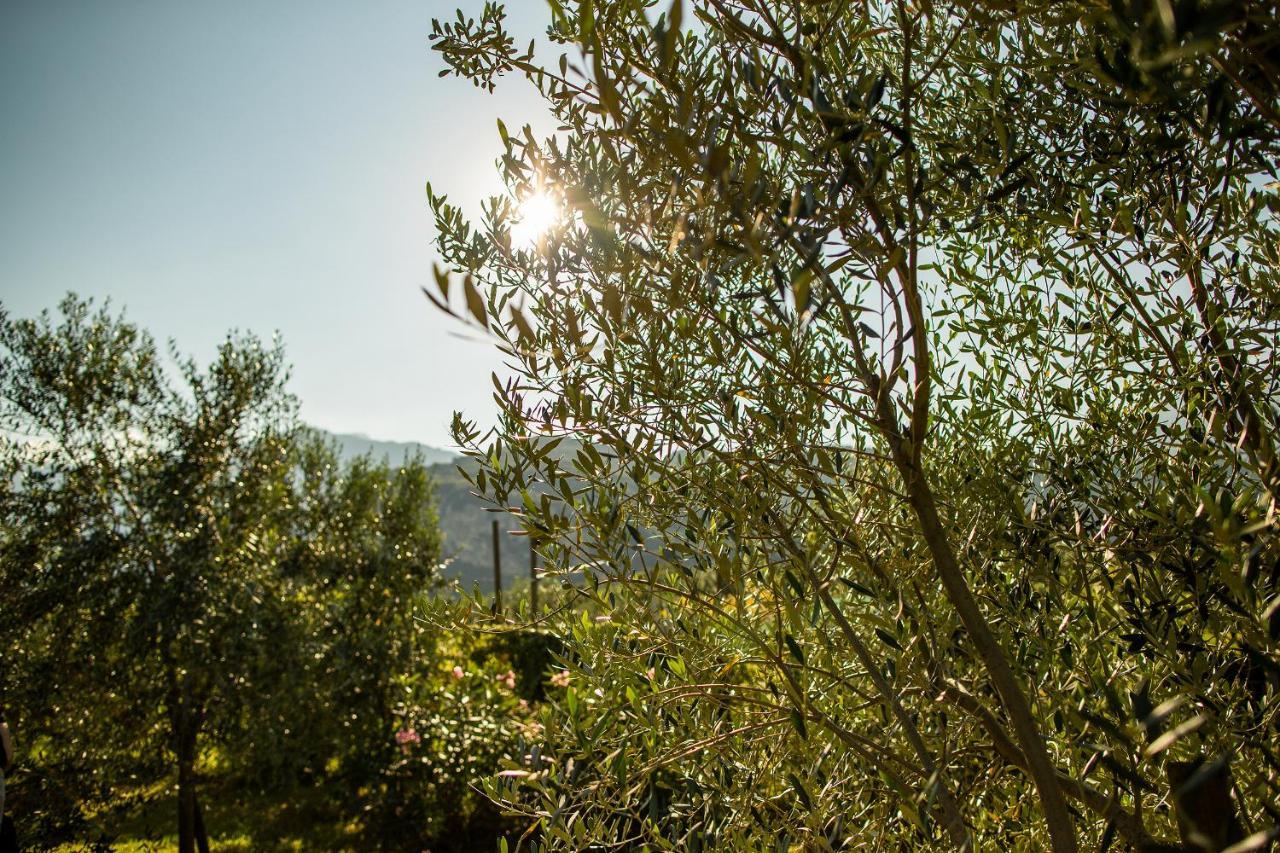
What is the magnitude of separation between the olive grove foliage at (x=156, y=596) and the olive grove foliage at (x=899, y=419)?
278 inches

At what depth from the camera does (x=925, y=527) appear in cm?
165

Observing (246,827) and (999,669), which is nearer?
(999,669)

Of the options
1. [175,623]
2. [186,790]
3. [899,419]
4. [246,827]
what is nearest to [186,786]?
[186,790]

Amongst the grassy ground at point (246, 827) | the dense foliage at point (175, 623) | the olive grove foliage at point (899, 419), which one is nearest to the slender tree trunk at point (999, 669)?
the olive grove foliage at point (899, 419)

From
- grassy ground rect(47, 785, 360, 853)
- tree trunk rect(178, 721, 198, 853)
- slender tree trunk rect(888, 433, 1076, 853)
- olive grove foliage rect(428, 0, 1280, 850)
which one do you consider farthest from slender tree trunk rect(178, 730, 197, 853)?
slender tree trunk rect(888, 433, 1076, 853)

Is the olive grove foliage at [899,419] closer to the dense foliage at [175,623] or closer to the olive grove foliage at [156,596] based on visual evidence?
the dense foliage at [175,623]

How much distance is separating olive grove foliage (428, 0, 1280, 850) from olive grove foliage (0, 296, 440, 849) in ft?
23.2

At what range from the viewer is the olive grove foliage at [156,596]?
284 inches

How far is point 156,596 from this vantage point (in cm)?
746

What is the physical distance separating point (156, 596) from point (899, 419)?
8.19 m

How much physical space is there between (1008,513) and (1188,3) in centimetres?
173

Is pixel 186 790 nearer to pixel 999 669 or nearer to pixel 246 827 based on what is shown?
pixel 246 827

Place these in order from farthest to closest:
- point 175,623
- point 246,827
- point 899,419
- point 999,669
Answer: point 246,827 → point 175,623 → point 899,419 → point 999,669

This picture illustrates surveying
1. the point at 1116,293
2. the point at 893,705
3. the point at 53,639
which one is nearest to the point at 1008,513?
the point at 1116,293
